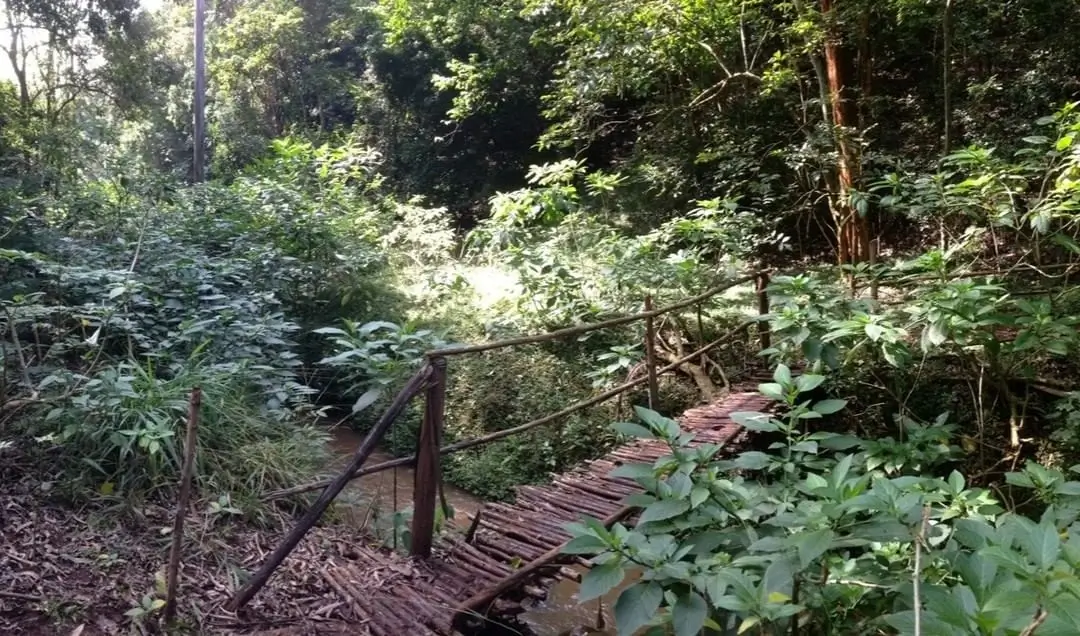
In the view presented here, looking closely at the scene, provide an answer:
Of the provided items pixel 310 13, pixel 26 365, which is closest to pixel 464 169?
pixel 310 13

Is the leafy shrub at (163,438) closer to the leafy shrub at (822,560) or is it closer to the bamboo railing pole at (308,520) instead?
the bamboo railing pole at (308,520)

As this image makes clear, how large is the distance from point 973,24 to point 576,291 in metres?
4.19

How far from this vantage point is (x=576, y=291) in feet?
21.6

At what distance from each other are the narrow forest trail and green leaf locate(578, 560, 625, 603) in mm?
313

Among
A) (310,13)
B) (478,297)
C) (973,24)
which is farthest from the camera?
(310,13)

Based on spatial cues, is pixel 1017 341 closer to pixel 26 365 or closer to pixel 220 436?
pixel 220 436

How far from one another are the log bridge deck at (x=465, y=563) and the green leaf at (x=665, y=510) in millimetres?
703

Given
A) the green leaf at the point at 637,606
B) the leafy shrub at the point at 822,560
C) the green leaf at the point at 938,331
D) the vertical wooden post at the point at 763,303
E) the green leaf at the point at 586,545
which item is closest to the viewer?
the leafy shrub at the point at 822,560

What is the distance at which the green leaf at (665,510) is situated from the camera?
1877mm

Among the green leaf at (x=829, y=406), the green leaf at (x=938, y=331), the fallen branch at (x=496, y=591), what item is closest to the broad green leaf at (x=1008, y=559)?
the green leaf at (x=829, y=406)

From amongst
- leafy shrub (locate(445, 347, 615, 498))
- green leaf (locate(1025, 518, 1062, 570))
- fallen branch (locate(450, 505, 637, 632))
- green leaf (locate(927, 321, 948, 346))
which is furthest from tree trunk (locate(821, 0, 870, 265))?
green leaf (locate(1025, 518, 1062, 570))

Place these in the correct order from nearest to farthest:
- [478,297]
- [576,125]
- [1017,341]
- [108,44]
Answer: [1017,341]
[478,297]
[576,125]
[108,44]

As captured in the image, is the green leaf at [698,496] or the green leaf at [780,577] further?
the green leaf at [698,496]

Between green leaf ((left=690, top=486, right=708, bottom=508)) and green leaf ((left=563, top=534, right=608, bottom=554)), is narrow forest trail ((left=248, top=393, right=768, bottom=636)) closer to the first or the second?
green leaf ((left=563, top=534, right=608, bottom=554))
